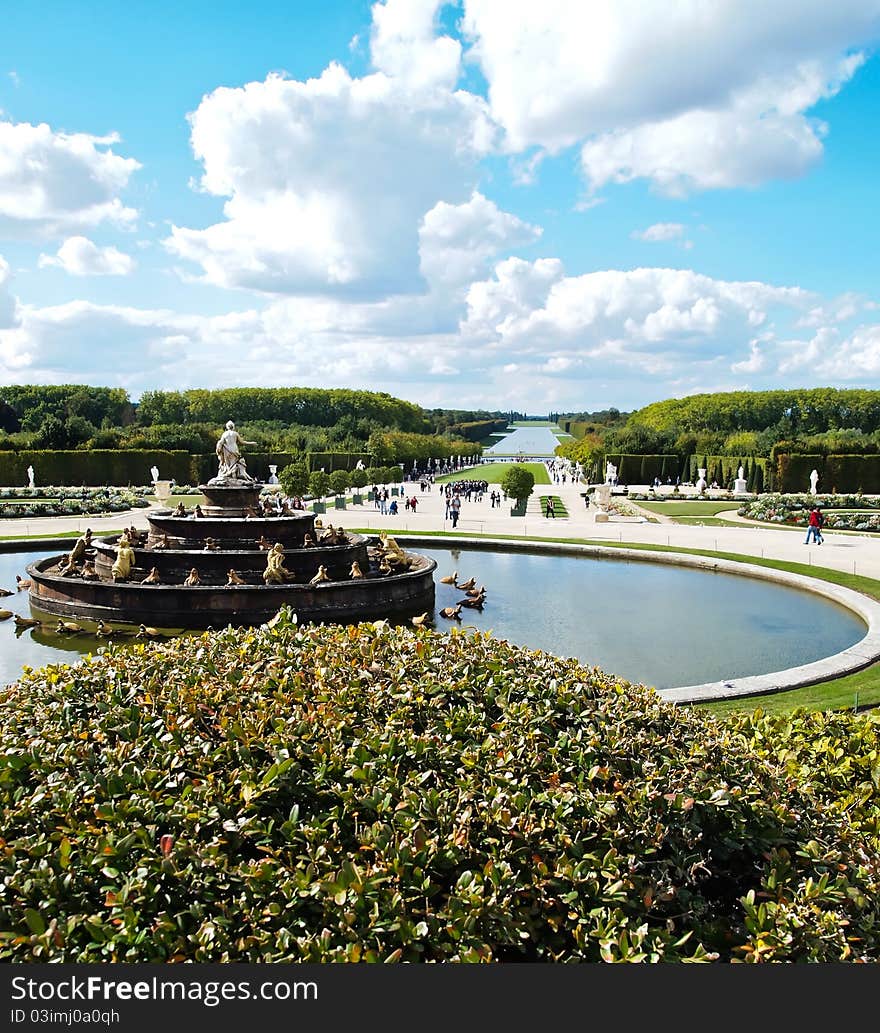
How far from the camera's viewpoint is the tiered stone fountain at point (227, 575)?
53.6 feet

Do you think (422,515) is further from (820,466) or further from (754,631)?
(820,466)

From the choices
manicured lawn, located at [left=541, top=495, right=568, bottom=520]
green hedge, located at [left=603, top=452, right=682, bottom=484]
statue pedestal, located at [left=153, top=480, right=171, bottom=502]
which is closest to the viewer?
manicured lawn, located at [left=541, top=495, right=568, bottom=520]

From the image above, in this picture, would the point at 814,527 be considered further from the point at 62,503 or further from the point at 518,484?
the point at 62,503

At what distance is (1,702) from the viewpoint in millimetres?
5488

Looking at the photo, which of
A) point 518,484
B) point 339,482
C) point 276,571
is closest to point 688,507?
point 518,484

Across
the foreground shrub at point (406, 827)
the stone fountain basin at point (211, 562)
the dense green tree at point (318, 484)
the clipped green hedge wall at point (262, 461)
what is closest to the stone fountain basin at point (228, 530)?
the stone fountain basin at point (211, 562)

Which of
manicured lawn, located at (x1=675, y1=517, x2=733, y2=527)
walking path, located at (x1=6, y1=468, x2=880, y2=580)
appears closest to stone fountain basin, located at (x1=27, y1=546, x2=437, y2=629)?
walking path, located at (x1=6, y1=468, x2=880, y2=580)

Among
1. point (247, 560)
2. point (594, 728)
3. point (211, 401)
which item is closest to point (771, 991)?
point (594, 728)

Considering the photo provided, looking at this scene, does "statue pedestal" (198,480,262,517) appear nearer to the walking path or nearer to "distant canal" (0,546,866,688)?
"distant canal" (0,546,866,688)

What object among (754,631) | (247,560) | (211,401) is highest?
(211,401)

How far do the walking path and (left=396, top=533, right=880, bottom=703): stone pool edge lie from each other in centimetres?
244

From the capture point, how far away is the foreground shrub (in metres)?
3.49

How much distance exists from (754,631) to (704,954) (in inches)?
528

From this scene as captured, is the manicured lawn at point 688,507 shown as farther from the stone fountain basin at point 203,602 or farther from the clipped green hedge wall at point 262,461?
the clipped green hedge wall at point 262,461
